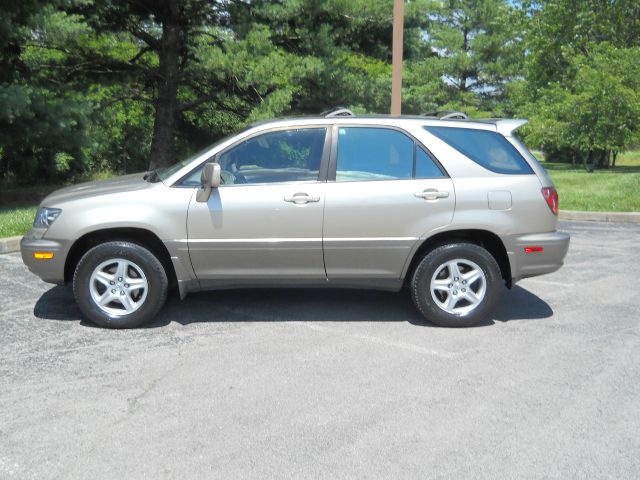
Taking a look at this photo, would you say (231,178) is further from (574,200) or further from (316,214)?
(574,200)

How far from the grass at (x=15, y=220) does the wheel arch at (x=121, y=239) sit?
12.4 feet

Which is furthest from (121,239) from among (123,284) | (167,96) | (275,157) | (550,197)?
(167,96)

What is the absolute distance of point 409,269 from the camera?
5.54 metres

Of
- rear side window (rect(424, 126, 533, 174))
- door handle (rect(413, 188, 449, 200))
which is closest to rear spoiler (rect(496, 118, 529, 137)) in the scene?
rear side window (rect(424, 126, 533, 174))

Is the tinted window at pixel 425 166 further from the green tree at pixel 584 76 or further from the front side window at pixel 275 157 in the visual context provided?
the green tree at pixel 584 76

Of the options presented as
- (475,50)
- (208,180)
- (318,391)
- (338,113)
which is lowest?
(318,391)

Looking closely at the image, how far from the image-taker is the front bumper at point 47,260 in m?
5.24

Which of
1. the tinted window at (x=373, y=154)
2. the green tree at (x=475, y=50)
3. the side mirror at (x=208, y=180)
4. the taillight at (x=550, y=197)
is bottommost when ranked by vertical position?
the taillight at (x=550, y=197)

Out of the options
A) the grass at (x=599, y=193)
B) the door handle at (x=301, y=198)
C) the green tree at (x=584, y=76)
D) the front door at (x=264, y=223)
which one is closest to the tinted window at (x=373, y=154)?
the front door at (x=264, y=223)

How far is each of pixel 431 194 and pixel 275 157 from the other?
4.35 ft

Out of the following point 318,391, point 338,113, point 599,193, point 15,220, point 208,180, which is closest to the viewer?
point 318,391

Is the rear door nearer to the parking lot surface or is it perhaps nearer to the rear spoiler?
the parking lot surface

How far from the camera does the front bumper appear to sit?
5.24m

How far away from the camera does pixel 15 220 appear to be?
32.0ft
